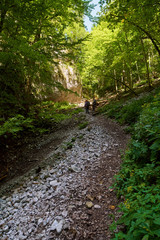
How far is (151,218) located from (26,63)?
826 centimetres

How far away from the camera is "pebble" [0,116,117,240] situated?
3279 mm

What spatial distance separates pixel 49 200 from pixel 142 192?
2960mm

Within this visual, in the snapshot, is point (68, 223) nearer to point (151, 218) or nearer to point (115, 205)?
point (115, 205)

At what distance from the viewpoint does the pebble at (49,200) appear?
3.28 meters

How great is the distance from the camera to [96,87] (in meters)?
35.7

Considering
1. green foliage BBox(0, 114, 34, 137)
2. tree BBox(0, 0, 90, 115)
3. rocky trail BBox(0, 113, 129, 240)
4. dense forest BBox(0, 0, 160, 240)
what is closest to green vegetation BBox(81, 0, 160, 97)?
dense forest BBox(0, 0, 160, 240)

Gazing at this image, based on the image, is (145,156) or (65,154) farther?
(65,154)

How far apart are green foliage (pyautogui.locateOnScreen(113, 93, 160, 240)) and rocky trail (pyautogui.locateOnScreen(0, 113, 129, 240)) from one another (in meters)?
0.65

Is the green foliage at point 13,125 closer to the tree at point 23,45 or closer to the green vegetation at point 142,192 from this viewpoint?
the tree at point 23,45

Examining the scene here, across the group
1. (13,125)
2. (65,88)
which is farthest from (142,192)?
(65,88)

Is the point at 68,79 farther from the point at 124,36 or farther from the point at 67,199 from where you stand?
the point at 67,199

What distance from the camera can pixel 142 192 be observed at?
108 inches

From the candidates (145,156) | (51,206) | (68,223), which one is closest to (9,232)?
(51,206)

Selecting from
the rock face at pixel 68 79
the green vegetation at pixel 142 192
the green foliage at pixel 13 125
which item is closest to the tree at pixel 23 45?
the green foliage at pixel 13 125
